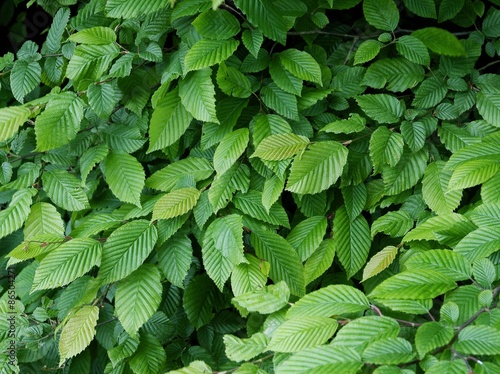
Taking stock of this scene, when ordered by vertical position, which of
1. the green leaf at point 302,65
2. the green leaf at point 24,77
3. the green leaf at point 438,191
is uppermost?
the green leaf at point 24,77

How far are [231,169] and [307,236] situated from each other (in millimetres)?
309

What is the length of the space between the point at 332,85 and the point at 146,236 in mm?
760

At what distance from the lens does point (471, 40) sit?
182 centimetres

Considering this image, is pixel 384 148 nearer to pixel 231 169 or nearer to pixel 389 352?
pixel 231 169

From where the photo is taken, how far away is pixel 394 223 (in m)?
1.67

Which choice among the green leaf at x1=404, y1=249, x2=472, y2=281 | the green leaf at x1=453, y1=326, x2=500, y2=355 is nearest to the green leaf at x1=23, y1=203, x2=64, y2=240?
the green leaf at x1=404, y1=249, x2=472, y2=281

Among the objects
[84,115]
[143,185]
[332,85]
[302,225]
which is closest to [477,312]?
[302,225]

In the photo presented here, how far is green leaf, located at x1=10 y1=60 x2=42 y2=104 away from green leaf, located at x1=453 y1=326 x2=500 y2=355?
160 centimetres

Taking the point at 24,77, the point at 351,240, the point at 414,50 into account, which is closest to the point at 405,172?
the point at 351,240

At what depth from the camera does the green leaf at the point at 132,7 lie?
1.63 m

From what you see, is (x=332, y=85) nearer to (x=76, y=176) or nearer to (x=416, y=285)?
(x=416, y=285)

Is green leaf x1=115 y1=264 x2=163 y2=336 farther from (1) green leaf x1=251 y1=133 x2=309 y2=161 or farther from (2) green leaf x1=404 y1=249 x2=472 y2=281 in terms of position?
(2) green leaf x1=404 y1=249 x2=472 y2=281

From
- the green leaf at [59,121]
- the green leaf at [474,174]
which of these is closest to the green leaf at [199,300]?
the green leaf at [59,121]

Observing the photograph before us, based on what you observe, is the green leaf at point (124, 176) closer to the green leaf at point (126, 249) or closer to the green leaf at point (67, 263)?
the green leaf at point (126, 249)
